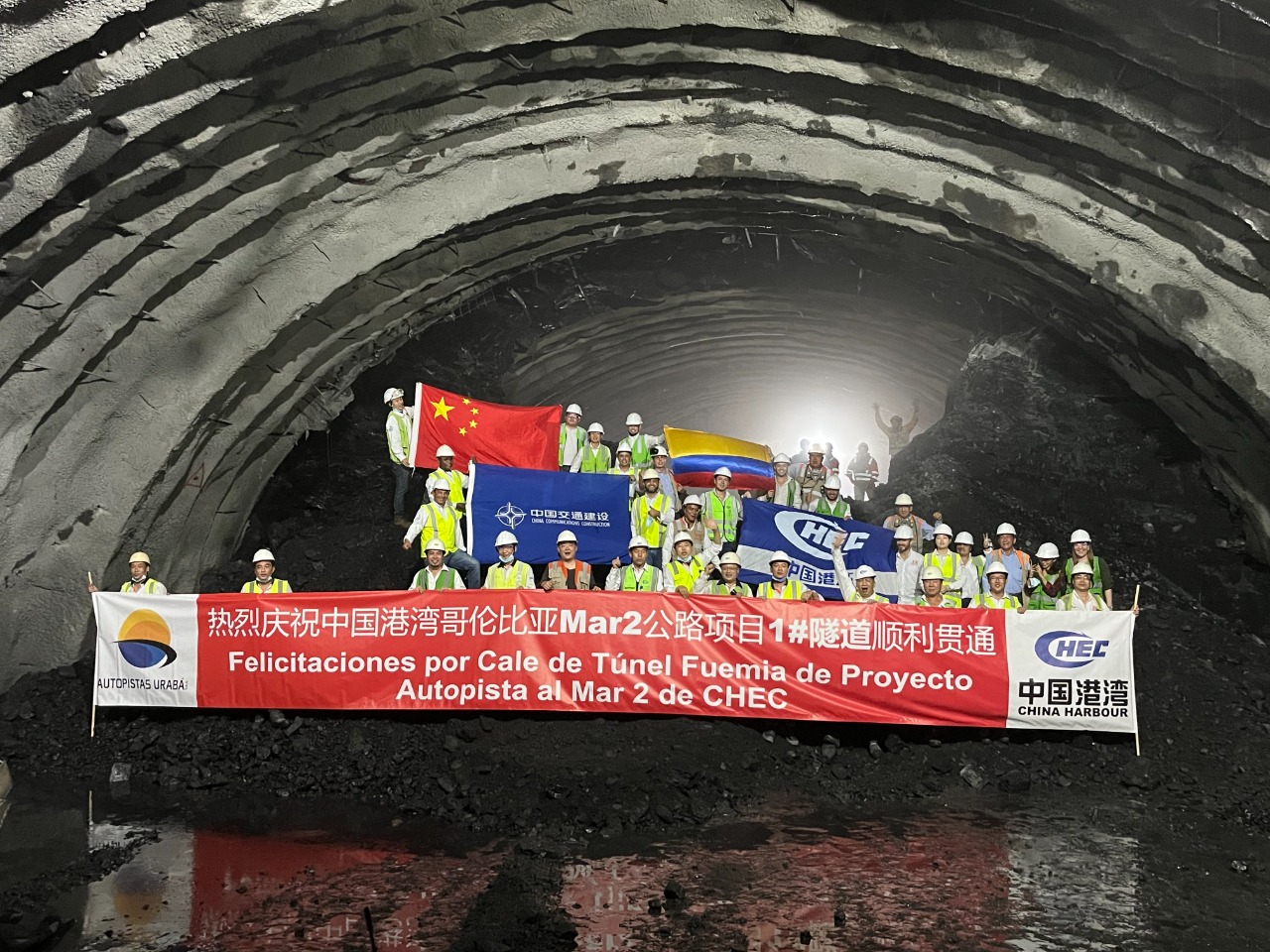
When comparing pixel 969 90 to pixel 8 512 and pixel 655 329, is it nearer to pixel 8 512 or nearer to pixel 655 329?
pixel 8 512

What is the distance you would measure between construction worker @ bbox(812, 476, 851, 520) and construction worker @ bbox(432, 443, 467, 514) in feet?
13.3

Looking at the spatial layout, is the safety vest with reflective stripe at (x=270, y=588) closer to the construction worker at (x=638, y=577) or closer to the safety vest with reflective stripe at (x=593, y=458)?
the construction worker at (x=638, y=577)

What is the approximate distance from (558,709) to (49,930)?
164 inches

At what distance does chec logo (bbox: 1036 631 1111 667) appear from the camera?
29.9 feet

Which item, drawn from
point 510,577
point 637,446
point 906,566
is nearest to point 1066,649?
point 906,566

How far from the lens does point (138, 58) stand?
6.86m

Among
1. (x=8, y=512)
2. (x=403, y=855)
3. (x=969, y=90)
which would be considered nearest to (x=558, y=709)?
(x=403, y=855)

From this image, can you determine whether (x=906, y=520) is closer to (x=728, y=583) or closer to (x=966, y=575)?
(x=966, y=575)

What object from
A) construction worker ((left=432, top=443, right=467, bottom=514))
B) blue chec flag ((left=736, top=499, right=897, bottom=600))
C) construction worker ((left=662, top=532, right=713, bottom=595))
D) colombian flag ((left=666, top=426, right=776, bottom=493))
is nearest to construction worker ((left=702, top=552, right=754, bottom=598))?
construction worker ((left=662, top=532, right=713, bottom=595))

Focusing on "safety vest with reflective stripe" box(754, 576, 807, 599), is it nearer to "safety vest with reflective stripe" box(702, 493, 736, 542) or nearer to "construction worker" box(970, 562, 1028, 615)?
"construction worker" box(970, 562, 1028, 615)

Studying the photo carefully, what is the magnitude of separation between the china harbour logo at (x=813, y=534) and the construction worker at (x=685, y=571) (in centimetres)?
223

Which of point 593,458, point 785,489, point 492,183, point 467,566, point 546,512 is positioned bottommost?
point 467,566

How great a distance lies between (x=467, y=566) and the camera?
11133 mm

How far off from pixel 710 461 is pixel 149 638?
873cm
